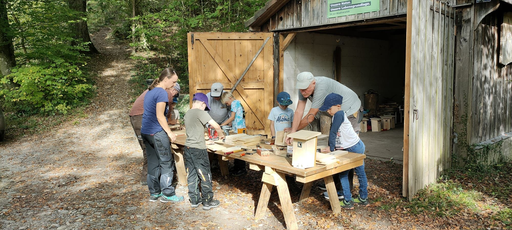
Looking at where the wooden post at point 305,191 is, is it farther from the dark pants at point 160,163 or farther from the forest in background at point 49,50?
the forest in background at point 49,50

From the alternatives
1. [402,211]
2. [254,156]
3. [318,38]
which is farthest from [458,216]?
[318,38]

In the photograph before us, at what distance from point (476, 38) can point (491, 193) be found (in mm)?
2702

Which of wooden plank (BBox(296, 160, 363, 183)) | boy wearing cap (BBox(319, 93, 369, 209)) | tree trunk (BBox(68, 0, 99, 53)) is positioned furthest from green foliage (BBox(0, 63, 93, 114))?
wooden plank (BBox(296, 160, 363, 183))

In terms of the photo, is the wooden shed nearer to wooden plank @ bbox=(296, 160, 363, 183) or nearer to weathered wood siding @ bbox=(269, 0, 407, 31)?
weathered wood siding @ bbox=(269, 0, 407, 31)

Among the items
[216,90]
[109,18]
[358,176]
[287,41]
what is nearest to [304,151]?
[358,176]

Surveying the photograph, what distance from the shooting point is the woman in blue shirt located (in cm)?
466

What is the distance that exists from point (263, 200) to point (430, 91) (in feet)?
9.00

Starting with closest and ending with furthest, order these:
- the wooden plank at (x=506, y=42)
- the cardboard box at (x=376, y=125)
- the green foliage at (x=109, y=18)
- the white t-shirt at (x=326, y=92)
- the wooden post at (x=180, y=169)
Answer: the white t-shirt at (x=326, y=92) → the wooden post at (x=180, y=169) → the wooden plank at (x=506, y=42) → the cardboard box at (x=376, y=125) → the green foliage at (x=109, y=18)

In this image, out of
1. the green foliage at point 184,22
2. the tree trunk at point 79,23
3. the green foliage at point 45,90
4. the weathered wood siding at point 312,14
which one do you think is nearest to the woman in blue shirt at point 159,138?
the weathered wood siding at point 312,14

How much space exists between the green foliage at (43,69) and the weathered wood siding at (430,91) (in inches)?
444

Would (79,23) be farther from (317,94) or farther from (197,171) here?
(317,94)

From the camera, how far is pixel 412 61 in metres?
4.50

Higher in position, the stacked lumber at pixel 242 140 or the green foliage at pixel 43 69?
the green foliage at pixel 43 69

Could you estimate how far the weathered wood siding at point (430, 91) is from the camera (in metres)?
4.57
